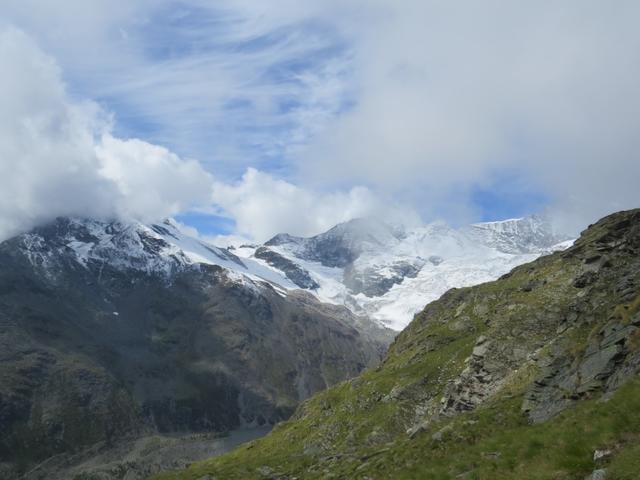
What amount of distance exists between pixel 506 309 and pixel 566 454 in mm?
60807

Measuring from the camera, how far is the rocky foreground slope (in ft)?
92.7

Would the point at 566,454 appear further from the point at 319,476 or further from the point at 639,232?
the point at 639,232

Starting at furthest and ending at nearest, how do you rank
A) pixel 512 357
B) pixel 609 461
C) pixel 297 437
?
pixel 297 437
pixel 512 357
pixel 609 461

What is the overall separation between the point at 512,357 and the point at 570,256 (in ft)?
92.8

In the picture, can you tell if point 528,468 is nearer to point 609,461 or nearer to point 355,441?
point 609,461

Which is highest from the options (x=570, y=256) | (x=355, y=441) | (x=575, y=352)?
(x=570, y=256)

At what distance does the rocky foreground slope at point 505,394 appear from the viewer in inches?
1112

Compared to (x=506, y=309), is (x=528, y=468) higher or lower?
lower

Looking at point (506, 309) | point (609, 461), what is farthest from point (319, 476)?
point (506, 309)

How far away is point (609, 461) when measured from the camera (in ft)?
78.8

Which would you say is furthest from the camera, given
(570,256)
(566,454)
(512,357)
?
(570,256)

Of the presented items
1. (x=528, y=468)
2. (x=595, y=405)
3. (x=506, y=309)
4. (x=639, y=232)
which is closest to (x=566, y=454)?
(x=528, y=468)

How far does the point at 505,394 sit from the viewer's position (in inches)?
2072

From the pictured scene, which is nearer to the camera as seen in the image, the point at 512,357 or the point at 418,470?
the point at 418,470
